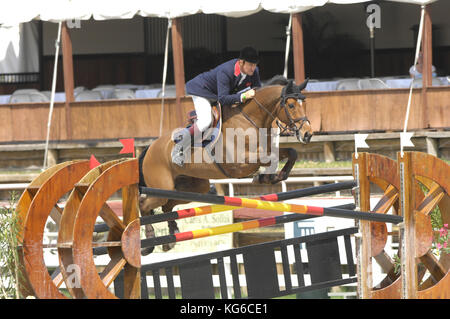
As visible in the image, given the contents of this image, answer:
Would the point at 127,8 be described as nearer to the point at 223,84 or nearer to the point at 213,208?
the point at 223,84

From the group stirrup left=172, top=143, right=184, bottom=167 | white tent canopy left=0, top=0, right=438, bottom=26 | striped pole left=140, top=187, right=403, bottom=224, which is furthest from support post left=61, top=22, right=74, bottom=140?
striped pole left=140, top=187, right=403, bottom=224

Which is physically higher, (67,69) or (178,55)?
(178,55)

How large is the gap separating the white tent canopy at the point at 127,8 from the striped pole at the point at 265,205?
761 cm

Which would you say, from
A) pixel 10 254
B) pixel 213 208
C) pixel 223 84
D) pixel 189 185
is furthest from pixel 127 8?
pixel 10 254

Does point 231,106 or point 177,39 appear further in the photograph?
point 177,39

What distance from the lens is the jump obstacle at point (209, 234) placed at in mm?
4879

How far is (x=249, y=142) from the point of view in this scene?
620cm

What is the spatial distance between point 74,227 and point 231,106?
1973 mm

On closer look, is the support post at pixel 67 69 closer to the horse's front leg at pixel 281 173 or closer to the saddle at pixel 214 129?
the saddle at pixel 214 129

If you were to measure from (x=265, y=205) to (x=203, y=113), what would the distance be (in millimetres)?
1526

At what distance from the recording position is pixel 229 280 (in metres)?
9.32

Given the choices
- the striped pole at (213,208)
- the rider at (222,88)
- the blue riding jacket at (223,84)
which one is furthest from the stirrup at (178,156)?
the striped pole at (213,208)
